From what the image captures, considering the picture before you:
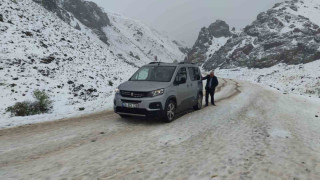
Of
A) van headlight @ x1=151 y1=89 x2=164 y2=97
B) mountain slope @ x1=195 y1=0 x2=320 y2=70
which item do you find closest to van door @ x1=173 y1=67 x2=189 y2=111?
van headlight @ x1=151 y1=89 x2=164 y2=97

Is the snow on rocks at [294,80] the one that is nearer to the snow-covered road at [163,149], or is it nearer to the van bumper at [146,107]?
the snow-covered road at [163,149]

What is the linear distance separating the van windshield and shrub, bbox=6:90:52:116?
180 inches

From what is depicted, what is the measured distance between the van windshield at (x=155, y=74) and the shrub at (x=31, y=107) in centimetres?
456

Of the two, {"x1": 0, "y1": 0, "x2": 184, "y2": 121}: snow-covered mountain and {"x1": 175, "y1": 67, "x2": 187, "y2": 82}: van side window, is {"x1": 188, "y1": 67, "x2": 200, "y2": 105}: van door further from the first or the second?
{"x1": 0, "y1": 0, "x2": 184, "y2": 121}: snow-covered mountain

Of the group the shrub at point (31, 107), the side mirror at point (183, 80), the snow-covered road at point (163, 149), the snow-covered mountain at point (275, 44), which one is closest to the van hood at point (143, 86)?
the side mirror at point (183, 80)

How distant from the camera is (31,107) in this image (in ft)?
38.0

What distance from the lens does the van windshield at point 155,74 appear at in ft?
33.1

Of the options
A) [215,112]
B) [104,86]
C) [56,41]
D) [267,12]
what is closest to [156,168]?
[215,112]

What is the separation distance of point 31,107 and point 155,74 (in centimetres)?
568

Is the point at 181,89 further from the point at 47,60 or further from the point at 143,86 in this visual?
the point at 47,60

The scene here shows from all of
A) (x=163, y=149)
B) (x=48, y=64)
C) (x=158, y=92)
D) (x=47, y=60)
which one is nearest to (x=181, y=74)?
(x=158, y=92)

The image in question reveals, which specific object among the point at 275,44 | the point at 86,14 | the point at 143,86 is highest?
the point at 86,14

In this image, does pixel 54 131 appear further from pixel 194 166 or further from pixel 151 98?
pixel 194 166

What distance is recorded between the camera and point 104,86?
64.2ft
